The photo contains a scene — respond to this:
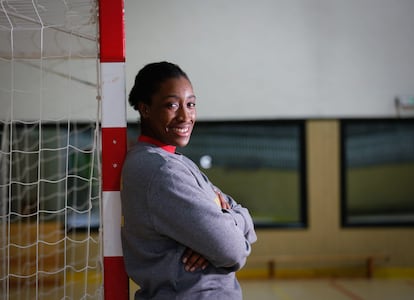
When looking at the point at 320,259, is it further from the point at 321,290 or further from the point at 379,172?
the point at 379,172

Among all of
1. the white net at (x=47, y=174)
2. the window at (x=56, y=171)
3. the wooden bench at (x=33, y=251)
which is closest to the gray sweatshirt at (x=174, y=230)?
the white net at (x=47, y=174)

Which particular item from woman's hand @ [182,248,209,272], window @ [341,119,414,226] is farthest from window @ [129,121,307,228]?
woman's hand @ [182,248,209,272]

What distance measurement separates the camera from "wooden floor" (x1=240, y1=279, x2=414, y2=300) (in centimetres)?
436

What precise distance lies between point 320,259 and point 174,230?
15.1 ft

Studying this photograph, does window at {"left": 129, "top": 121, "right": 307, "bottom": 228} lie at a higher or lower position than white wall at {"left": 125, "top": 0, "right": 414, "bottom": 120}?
lower

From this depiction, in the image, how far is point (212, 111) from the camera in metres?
5.37

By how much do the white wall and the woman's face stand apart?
4.10 m

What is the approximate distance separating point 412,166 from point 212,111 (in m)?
2.48

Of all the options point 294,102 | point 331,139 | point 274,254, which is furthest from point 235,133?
point 274,254

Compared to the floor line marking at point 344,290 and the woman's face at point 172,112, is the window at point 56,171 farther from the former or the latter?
the woman's face at point 172,112

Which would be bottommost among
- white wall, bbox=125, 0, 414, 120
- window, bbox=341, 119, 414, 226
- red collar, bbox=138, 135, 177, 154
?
window, bbox=341, 119, 414, 226

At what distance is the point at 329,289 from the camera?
15.5 ft

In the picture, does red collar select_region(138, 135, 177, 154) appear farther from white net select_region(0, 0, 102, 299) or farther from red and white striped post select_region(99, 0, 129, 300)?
white net select_region(0, 0, 102, 299)

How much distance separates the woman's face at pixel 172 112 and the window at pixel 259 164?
163 inches
